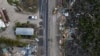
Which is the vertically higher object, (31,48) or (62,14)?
(62,14)

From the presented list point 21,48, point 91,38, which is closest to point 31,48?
point 21,48

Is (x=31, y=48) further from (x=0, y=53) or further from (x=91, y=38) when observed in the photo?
(x=91, y=38)

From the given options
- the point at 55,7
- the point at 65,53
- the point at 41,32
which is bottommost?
the point at 65,53

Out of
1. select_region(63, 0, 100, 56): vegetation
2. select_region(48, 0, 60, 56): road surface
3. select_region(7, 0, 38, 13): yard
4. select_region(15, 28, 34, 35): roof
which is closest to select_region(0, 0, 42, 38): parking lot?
select_region(7, 0, 38, 13): yard

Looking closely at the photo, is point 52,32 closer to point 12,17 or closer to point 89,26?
point 89,26

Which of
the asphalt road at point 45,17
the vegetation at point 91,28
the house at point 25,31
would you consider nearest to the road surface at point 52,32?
the asphalt road at point 45,17

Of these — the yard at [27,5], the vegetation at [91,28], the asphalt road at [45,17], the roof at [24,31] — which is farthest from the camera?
the yard at [27,5]

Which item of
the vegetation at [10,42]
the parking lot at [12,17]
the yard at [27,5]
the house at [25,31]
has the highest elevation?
the yard at [27,5]

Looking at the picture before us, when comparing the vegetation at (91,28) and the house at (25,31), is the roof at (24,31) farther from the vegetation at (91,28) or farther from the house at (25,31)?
the vegetation at (91,28)

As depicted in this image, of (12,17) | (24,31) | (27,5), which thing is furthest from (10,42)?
(27,5)

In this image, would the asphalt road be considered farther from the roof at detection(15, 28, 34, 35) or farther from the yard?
the roof at detection(15, 28, 34, 35)

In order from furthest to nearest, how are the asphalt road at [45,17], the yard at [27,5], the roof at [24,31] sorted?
1. the yard at [27,5]
2. the asphalt road at [45,17]
3. the roof at [24,31]
